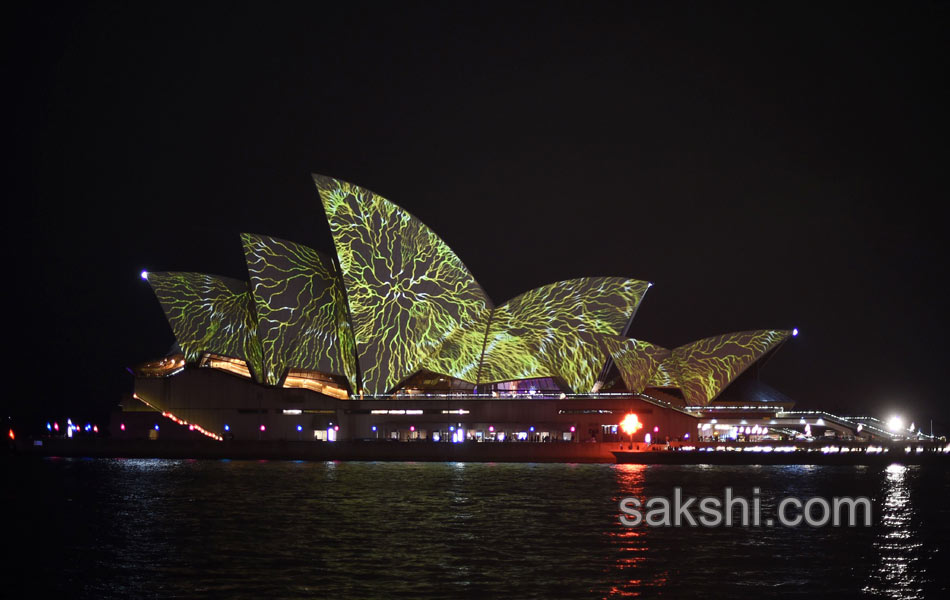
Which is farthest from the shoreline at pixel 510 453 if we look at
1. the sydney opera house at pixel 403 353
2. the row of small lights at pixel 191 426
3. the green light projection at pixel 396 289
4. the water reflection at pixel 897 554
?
the water reflection at pixel 897 554

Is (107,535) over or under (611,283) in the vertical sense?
under

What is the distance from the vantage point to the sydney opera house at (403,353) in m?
68.5

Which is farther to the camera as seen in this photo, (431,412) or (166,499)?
(431,412)

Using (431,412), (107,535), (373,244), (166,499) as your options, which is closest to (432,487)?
(166,499)

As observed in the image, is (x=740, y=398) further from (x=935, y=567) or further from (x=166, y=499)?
(x=935, y=567)

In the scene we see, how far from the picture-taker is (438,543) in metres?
30.0

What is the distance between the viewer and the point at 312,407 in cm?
7506

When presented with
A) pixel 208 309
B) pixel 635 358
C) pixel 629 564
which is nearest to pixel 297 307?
pixel 208 309

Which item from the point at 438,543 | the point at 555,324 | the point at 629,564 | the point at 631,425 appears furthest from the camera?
the point at 631,425

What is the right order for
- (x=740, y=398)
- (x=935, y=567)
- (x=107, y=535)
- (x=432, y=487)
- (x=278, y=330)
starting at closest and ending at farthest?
(x=935, y=567), (x=107, y=535), (x=432, y=487), (x=278, y=330), (x=740, y=398)

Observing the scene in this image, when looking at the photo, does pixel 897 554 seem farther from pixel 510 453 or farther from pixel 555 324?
pixel 555 324

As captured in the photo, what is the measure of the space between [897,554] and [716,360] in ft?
158

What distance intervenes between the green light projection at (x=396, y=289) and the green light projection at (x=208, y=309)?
Result: 7.88 meters

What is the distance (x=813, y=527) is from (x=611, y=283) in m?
40.4
